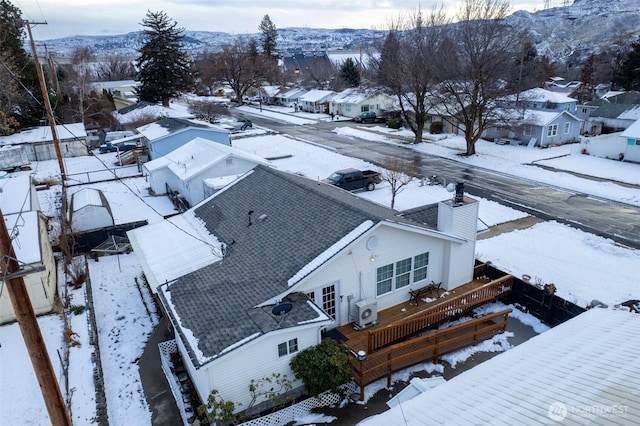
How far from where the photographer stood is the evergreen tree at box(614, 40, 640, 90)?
56.6 m

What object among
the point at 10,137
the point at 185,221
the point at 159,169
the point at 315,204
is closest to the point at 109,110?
the point at 10,137

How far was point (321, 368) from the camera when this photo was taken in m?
10.8

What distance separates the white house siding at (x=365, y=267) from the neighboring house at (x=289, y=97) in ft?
218

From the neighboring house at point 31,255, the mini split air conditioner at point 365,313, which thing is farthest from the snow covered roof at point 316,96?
the mini split air conditioner at point 365,313

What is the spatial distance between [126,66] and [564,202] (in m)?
113

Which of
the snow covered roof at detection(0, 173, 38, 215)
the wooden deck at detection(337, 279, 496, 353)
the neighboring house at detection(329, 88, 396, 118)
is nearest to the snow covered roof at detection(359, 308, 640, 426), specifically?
the wooden deck at detection(337, 279, 496, 353)

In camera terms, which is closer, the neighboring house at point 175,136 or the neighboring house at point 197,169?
the neighboring house at point 197,169

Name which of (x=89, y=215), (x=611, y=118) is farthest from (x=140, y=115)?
(x=611, y=118)

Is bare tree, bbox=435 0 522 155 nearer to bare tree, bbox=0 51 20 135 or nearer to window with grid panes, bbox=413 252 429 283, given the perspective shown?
window with grid panes, bbox=413 252 429 283

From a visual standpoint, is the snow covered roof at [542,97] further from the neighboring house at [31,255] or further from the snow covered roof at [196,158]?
the neighboring house at [31,255]

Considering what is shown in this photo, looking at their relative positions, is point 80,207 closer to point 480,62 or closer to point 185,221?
point 185,221

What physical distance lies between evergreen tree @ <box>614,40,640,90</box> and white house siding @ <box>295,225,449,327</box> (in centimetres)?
5909

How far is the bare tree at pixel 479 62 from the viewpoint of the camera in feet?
113

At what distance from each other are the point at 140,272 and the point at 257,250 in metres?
7.54
